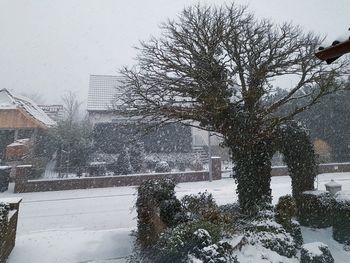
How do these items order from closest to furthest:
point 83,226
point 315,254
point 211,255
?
1. point 211,255
2. point 315,254
3. point 83,226

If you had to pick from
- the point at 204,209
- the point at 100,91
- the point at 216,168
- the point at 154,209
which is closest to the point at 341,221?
the point at 204,209

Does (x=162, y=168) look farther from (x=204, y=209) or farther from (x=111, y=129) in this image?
(x=204, y=209)

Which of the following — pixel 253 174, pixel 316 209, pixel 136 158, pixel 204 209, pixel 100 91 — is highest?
pixel 100 91

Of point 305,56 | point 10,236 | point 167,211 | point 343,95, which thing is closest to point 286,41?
point 305,56

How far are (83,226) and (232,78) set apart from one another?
21.7 feet

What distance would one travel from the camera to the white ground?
6.98 meters

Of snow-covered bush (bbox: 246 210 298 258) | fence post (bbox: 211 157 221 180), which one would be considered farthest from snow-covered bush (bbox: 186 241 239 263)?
fence post (bbox: 211 157 221 180)

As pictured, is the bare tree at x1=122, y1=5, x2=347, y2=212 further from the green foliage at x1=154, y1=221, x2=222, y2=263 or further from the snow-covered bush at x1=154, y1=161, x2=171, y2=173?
the snow-covered bush at x1=154, y1=161, x2=171, y2=173

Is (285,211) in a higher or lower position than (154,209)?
lower

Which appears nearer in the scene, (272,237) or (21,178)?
(272,237)

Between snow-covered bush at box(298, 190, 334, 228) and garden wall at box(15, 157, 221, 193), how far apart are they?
8.16 m

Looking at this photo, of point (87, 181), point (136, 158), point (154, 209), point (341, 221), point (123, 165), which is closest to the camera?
point (154, 209)

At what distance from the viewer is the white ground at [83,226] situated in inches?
275

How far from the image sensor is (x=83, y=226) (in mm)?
9688
